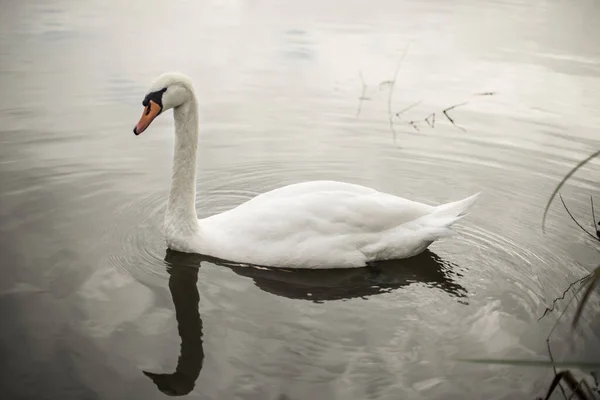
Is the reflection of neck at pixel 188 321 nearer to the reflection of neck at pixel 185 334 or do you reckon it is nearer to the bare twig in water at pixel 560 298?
the reflection of neck at pixel 185 334

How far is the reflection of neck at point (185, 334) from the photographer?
15.2 ft

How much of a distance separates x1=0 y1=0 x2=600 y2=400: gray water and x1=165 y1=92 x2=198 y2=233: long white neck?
452mm

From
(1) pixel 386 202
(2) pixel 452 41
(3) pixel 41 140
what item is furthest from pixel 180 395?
(2) pixel 452 41

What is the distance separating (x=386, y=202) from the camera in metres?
6.47

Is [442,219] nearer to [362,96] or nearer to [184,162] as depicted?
[184,162]

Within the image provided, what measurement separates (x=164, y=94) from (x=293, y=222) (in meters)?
1.62

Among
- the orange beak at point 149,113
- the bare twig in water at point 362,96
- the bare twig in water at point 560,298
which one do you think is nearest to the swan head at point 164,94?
the orange beak at point 149,113

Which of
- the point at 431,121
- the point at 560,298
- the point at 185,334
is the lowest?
the point at 185,334

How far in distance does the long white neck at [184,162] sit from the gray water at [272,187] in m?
0.45

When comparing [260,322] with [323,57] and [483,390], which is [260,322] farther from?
[323,57]

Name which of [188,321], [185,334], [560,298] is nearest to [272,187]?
[188,321]

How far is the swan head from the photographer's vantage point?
6.20m

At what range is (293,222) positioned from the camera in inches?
240

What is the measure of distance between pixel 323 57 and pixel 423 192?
24.9 ft
